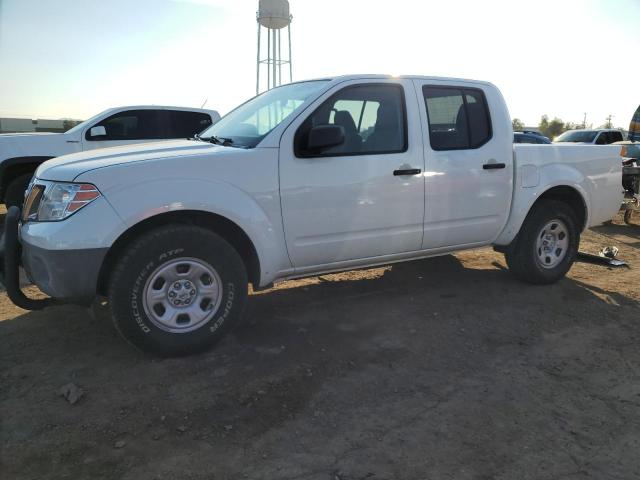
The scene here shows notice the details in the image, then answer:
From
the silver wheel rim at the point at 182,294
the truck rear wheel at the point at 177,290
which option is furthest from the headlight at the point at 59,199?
the silver wheel rim at the point at 182,294

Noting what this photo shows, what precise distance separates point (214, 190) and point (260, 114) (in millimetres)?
1082

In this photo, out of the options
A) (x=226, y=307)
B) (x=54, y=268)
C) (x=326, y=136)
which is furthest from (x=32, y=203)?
(x=326, y=136)

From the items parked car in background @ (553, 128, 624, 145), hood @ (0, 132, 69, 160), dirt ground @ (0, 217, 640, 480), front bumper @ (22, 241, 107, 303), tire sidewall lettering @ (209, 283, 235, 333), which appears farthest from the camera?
parked car in background @ (553, 128, 624, 145)

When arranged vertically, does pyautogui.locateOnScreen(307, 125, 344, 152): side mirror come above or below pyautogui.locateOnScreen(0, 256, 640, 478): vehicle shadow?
above

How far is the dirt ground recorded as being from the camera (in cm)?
239

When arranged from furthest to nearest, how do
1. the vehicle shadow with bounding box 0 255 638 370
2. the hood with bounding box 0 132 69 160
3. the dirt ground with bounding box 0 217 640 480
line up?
the hood with bounding box 0 132 69 160, the vehicle shadow with bounding box 0 255 638 370, the dirt ground with bounding box 0 217 640 480

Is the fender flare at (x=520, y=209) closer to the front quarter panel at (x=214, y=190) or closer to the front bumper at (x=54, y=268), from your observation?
the front quarter panel at (x=214, y=190)

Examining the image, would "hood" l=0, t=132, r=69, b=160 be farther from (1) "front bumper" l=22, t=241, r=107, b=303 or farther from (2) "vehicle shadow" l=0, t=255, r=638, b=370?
(1) "front bumper" l=22, t=241, r=107, b=303

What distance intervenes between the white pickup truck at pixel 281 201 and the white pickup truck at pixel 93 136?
475 centimetres

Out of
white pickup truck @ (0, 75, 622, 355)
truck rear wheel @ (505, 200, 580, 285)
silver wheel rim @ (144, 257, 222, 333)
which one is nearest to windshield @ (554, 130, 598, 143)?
truck rear wheel @ (505, 200, 580, 285)

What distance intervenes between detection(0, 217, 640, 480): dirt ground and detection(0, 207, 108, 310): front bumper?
529 millimetres

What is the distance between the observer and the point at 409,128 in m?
4.13

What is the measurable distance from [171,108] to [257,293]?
17.4 feet

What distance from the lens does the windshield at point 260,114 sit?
3.80 meters
